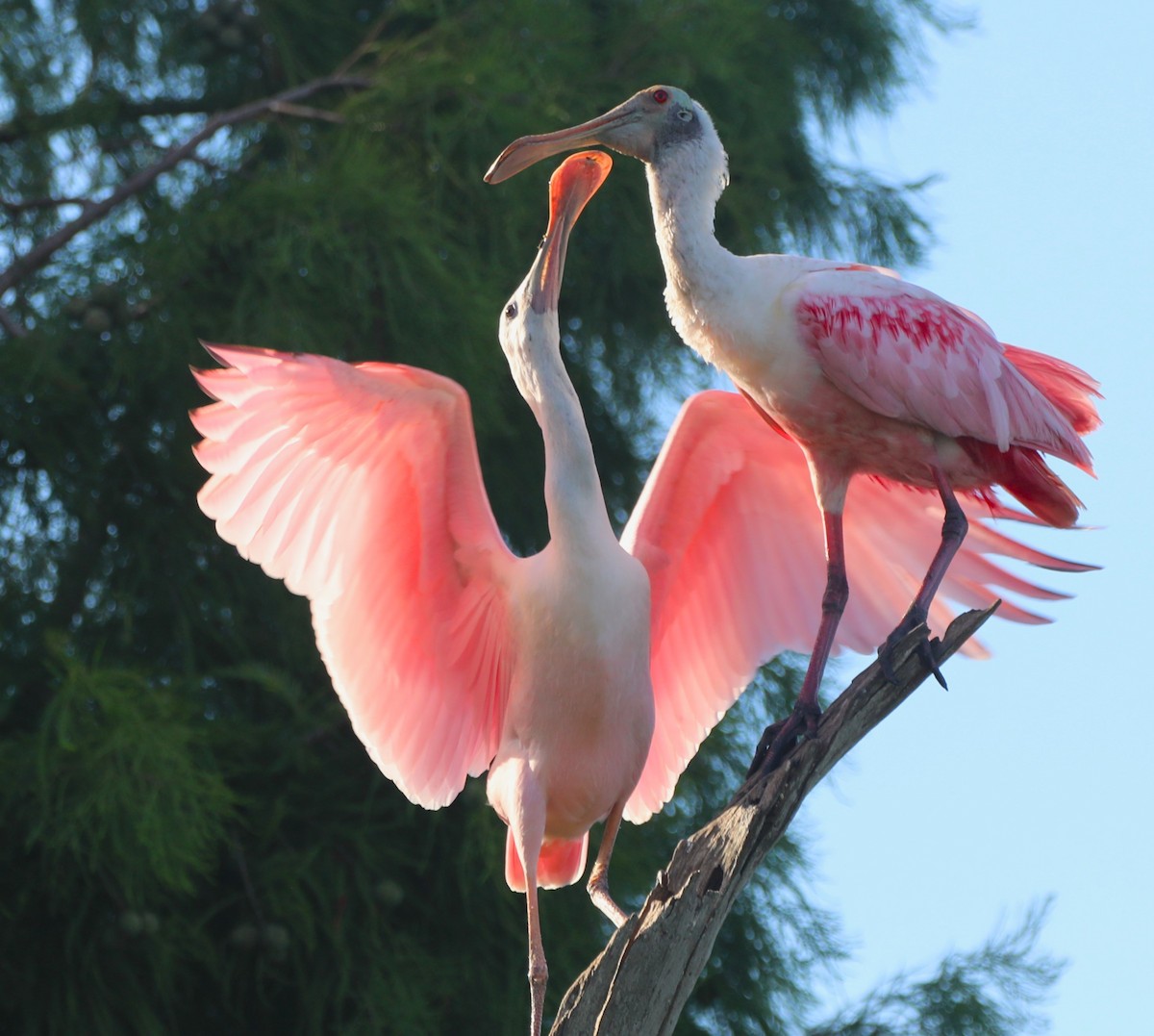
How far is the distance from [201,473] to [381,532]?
9.57 ft

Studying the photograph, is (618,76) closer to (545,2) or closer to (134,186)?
(545,2)

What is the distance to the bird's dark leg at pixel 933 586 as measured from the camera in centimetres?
453

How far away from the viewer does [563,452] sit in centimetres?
493

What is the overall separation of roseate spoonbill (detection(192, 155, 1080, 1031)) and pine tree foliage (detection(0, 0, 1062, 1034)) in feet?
5.68

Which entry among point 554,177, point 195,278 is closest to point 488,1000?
point 195,278

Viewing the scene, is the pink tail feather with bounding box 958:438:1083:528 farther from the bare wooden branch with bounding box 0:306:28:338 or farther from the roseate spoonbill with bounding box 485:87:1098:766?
the bare wooden branch with bounding box 0:306:28:338

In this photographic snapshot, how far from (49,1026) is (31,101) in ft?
13.9

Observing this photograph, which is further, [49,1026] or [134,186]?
[134,186]

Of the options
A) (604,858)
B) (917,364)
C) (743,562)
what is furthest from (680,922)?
(743,562)

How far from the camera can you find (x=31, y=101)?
29.0 ft

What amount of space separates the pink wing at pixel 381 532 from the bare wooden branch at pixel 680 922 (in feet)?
3.75

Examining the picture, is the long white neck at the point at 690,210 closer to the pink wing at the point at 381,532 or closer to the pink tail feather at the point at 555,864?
the pink wing at the point at 381,532

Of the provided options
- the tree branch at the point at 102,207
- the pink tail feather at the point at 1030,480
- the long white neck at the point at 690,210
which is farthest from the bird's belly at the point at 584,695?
the tree branch at the point at 102,207

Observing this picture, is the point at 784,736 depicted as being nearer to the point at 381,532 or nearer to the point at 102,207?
the point at 381,532
